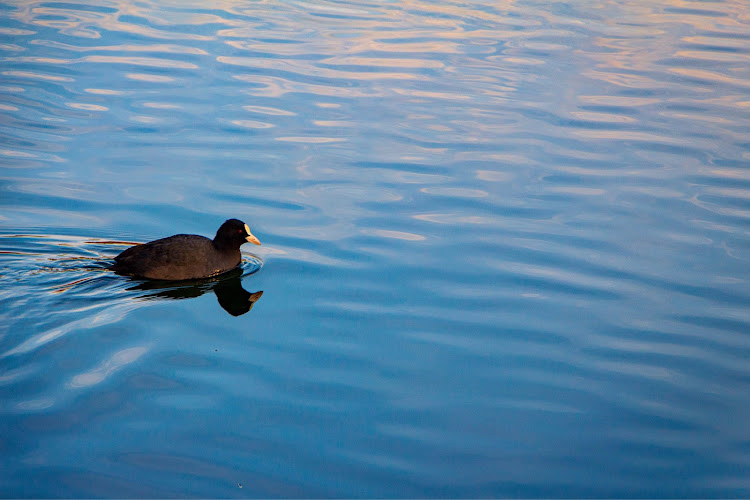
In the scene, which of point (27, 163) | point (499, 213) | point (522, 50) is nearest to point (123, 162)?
point (27, 163)

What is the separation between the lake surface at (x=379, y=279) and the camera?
21.8 feet

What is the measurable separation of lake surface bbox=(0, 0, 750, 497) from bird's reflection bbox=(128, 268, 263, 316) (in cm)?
5

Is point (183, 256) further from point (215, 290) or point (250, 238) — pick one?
point (250, 238)

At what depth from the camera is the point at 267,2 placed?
95.3 feet

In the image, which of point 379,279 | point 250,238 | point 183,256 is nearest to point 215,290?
point 183,256

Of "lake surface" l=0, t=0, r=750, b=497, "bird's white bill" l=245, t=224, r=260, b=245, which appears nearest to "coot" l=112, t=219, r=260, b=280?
"bird's white bill" l=245, t=224, r=260, b=245

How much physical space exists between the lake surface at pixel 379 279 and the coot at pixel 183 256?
190 mm

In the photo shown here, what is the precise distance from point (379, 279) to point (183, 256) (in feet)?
7.87

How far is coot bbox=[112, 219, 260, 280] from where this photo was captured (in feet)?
32.0

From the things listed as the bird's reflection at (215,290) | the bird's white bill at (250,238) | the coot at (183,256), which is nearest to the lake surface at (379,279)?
the bird's reflection at (215,290)

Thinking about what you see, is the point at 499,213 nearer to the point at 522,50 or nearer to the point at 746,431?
the point at 746,431

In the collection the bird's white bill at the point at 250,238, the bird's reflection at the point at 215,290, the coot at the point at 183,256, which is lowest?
the bird's reflection at the point at 215,290

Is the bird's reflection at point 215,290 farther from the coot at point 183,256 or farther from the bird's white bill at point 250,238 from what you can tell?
the bird's white bill at point 250,238

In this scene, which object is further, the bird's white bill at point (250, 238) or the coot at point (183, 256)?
the bird's white bill at point (250, 238)
